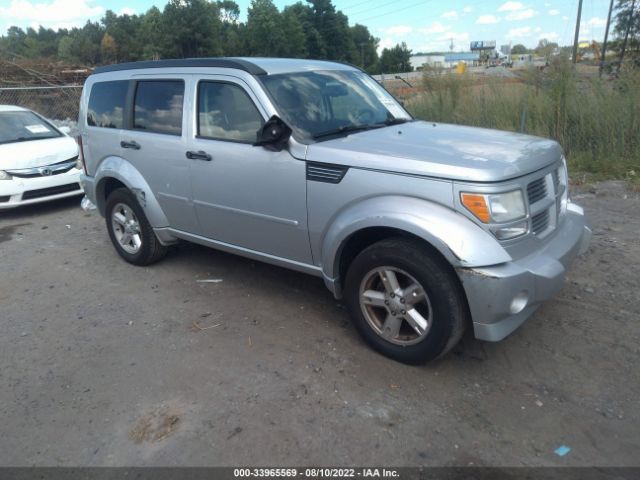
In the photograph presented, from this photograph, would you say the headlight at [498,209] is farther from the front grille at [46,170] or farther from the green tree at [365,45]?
the green tree at [365,45]

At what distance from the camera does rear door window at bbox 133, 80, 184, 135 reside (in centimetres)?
458

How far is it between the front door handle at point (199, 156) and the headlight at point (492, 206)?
2.18 metres

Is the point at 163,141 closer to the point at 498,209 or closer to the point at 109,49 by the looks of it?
the point at 498,209

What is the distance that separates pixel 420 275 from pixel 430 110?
895cm

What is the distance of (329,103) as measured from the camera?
4.21 m

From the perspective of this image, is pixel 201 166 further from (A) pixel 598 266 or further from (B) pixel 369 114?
(A) pixel 598 266

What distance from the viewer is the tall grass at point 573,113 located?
8242 millimetres

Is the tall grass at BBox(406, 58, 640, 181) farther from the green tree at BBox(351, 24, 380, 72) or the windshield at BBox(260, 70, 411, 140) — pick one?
the green tree at BBox(351, 24, 380, 72)

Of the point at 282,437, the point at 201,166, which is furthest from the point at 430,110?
the point at 282,437

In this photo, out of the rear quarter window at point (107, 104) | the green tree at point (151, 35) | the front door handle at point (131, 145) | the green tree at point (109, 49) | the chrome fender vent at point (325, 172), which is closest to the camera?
the chrome fender vent at point (325, 172)

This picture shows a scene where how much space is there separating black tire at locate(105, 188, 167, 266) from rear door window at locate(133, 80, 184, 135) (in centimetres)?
74

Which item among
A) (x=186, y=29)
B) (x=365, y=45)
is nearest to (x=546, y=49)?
(x=186, y=29)

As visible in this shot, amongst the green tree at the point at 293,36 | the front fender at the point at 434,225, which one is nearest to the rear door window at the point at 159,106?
the front fender at the point at 434,225

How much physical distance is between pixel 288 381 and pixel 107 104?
3.67m
